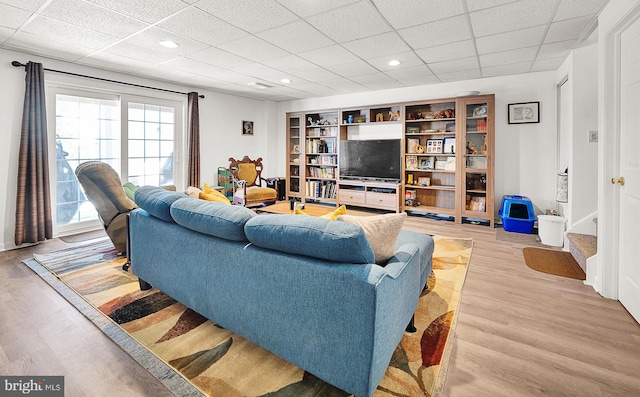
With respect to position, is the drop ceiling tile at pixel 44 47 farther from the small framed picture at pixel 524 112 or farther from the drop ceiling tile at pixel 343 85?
the small framed picture at pixel 524 112

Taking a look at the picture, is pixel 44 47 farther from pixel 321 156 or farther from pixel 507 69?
pixel 507 69

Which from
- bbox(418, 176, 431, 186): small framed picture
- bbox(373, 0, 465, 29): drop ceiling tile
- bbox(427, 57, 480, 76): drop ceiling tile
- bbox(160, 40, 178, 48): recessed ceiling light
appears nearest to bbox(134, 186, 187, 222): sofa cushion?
bbox(160, 40, 178, 48): recessed ceiling light

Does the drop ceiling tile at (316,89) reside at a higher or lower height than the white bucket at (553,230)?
higher

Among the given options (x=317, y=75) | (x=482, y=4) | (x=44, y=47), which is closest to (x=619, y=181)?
(x=482, y=4)

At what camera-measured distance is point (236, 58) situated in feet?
13.2

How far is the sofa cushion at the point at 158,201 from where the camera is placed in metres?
2.23

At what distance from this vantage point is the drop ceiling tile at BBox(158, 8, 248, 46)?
279 cm

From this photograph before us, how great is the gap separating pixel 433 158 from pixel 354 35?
299 cm

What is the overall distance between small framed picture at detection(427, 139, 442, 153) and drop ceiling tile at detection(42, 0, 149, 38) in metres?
4.39

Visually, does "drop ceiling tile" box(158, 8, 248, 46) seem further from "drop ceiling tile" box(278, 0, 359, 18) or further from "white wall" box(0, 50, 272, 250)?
"white wall" box(0, 50, 272, 250)

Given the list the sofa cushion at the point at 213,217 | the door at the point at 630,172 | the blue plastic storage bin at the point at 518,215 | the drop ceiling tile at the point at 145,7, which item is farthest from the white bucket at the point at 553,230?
the drop ceiling tile at the point at 145,7

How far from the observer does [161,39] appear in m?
3.33

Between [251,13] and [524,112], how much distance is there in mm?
4191

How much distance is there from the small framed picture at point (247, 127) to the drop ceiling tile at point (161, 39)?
9.93ft
